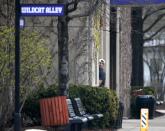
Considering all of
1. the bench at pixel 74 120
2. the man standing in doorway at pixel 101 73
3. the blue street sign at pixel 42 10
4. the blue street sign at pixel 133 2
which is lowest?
the bench at pixel 74 120

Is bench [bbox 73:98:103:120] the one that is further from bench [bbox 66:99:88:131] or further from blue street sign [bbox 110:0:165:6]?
blue street sign [bbox 110:0:165:6]

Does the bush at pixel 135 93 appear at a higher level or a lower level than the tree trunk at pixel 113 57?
lower

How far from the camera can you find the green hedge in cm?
1997

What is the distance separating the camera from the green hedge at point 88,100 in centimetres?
1997

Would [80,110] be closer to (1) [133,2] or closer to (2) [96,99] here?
(2) [96,99]

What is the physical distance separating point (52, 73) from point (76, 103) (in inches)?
157

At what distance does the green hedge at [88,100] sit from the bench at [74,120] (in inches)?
55.9

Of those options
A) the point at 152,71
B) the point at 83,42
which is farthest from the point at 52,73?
the point at 152,71

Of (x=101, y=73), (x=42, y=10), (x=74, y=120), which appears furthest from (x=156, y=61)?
(x=42, y=10)

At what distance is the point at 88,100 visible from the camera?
2022cm

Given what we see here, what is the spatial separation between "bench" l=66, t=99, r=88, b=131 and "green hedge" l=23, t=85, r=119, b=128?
142 cm

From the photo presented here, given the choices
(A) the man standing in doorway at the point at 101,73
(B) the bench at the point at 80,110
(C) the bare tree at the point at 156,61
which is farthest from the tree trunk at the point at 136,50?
(B) the bench at the point at 80,110

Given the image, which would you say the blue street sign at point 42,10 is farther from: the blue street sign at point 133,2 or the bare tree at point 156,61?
the bare tree at point 156,61

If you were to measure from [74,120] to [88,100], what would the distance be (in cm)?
288
